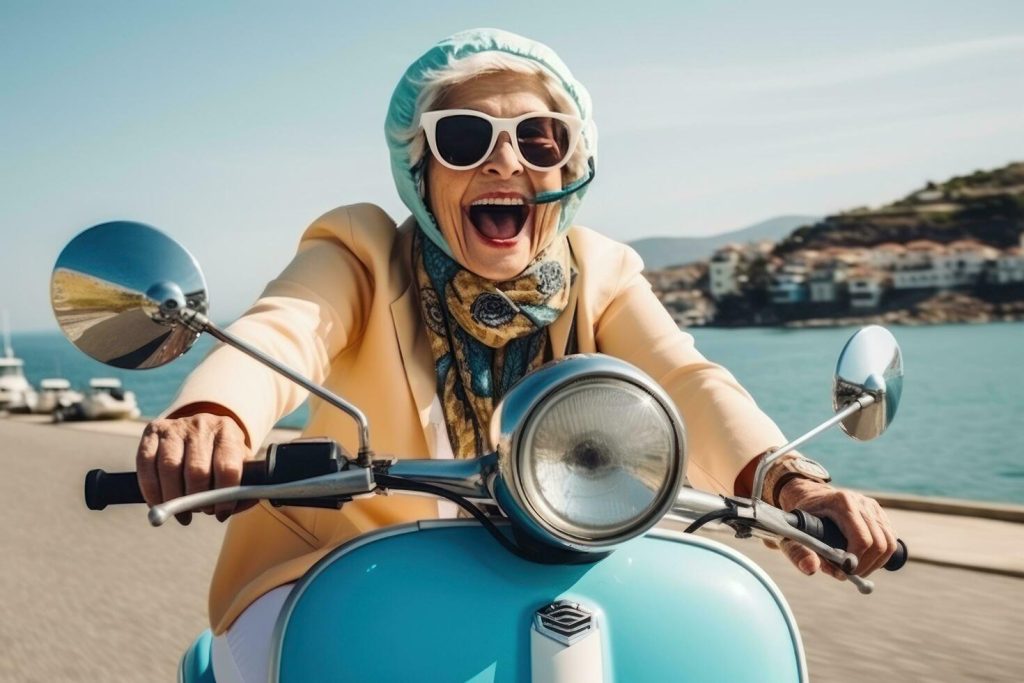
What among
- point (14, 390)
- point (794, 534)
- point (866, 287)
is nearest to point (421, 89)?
point (794, 534)

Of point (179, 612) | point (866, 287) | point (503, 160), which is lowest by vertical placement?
point (866, 287)

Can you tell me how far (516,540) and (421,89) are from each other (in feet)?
3.26

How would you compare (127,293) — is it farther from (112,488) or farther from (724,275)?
(724,275)

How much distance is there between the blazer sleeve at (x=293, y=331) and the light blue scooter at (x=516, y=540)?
0.63 feet

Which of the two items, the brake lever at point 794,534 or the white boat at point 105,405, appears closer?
the brake lever at point 794,534

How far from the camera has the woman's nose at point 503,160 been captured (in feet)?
6.15

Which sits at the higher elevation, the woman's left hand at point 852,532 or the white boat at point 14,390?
the woman's left hand at point 852,532

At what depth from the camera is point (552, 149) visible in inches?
76.5

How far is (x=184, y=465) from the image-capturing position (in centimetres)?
129

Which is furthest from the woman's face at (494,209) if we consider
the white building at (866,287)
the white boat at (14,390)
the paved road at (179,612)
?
the white building at (866,287)

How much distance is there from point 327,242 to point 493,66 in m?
0.44

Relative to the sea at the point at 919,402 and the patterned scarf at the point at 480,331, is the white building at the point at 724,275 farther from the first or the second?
the patterned scarf at the point at 480,331

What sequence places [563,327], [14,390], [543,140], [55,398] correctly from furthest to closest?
[14,390]
[55,398]
[563,327]
[543,140]

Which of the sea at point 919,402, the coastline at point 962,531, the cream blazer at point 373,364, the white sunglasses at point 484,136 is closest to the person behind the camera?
the cream blazer at point 373,364
